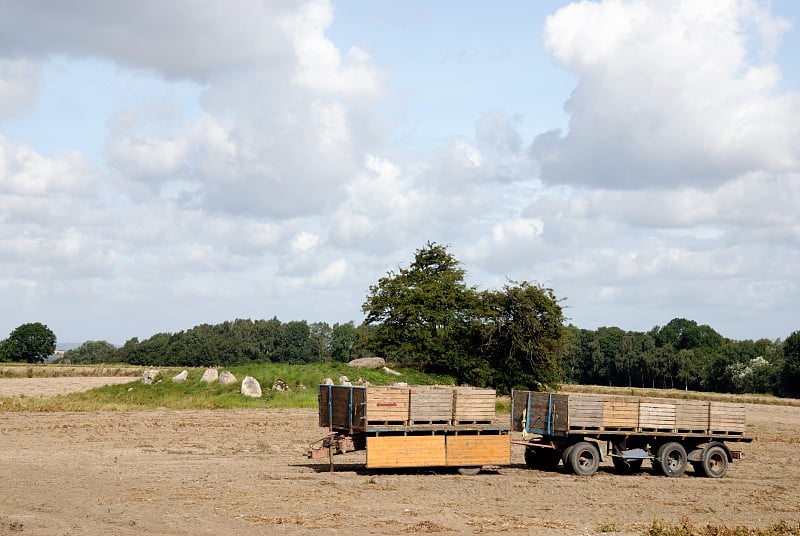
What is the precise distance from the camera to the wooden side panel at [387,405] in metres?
21.4

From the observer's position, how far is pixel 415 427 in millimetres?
21922

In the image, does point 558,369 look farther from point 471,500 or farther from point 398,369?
point 471,500

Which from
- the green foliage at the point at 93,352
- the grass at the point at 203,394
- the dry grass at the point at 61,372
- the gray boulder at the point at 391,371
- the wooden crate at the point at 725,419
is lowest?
the green foliage at the point at 93,352

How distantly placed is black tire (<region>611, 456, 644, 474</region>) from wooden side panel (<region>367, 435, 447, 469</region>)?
5.43m

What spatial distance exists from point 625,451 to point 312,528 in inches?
466

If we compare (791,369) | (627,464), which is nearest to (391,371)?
(627,464)

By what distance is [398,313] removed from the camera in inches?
2459

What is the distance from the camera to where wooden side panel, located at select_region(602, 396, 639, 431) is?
75.3ft

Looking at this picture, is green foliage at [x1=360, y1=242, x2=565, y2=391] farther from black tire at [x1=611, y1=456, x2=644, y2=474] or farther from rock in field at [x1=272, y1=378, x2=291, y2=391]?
black tire at [x1=611, y1=456, x2=644, y2=474]

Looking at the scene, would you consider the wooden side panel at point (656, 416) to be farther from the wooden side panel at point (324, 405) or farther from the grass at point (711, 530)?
the wooden side panel at point (324, 405)

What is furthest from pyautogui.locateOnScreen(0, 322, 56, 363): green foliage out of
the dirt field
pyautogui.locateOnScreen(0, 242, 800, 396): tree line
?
the dirt field

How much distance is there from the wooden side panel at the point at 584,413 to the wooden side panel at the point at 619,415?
233mm

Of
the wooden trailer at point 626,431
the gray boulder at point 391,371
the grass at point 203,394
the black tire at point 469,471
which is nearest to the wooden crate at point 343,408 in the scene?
the black tire at point 469,471

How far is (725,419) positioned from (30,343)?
365 ft
